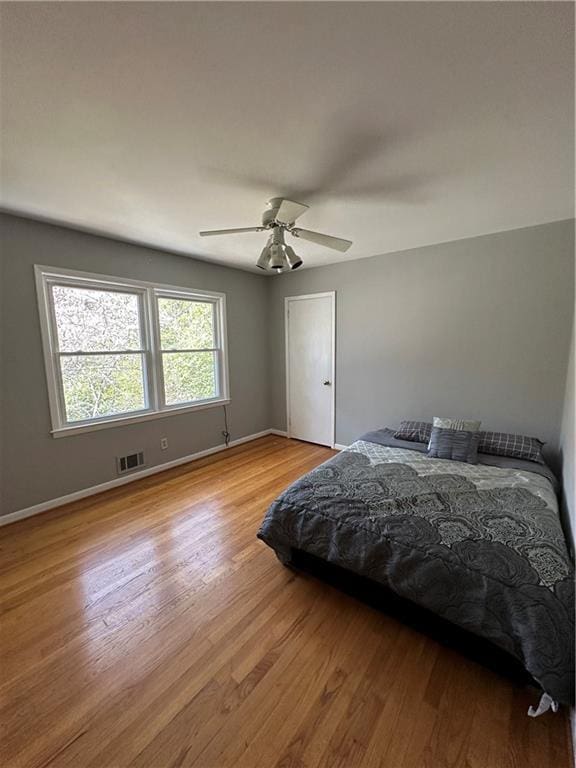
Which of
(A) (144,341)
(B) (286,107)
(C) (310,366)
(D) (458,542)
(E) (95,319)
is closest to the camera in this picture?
(B) (286,107)

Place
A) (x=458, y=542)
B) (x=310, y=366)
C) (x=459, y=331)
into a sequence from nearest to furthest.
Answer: (x=458, y=542) → (x=459, y=331) → (x=310, y=366)

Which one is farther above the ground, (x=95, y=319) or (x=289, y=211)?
(x=289, y=211)

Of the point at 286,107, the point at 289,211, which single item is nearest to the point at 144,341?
the point at 289,211

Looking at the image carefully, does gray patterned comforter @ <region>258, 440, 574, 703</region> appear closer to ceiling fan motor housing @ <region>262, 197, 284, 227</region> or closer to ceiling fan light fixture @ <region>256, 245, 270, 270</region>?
ceiling fan light fixture @ <region>256, 245, 270, 270</region>

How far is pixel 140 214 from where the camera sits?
8.04 feet

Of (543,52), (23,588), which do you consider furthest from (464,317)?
(23,588)

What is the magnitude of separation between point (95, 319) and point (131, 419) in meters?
1.06

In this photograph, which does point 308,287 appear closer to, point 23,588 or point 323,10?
point 323,10

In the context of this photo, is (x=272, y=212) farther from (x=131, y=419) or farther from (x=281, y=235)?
(x=131, y=419)

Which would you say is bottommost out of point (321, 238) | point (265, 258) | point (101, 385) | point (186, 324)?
point (101, 385)

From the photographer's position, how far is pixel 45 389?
2691 millimetres

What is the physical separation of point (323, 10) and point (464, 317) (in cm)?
282

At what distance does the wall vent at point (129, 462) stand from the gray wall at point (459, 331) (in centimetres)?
248

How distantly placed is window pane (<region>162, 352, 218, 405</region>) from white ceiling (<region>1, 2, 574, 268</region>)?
1.71m
